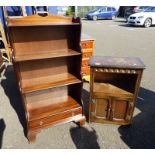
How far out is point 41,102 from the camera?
2.32 metres

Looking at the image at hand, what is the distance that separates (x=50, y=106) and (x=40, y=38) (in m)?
0.99

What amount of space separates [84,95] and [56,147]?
4.25 feet

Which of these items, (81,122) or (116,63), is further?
(81,122)

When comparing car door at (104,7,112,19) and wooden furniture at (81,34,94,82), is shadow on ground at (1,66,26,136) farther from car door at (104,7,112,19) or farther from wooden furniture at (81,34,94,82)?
car door at (104,7,112,19)

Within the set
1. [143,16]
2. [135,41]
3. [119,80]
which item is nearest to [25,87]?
[119,80]

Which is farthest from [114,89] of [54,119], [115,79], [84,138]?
[54,119]

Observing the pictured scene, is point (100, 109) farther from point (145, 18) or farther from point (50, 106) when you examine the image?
point (145, 18)

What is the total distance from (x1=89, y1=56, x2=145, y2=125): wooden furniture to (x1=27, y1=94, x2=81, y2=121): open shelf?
334mm

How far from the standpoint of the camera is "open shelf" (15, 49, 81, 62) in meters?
1.76

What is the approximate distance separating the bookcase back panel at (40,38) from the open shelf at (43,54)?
0.03m

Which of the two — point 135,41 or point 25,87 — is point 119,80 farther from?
point 135,41

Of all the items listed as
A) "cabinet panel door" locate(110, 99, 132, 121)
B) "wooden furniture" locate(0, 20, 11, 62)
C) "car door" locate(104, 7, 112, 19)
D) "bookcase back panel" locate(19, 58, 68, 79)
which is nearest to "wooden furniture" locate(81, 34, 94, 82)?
"bookcase back panel" locate(19, 58, 68, 79)

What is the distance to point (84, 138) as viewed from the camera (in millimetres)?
2176

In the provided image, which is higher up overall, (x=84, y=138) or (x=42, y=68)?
(x=42, y=68)
